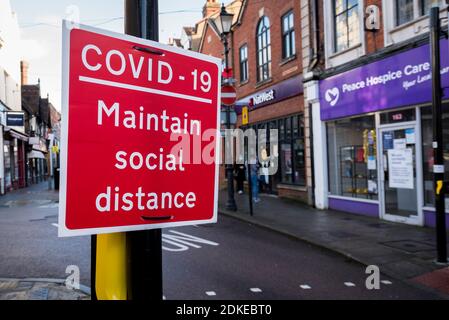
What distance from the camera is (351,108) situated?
1154 cm

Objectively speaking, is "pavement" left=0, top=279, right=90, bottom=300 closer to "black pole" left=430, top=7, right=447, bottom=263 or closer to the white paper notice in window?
"black pole" left=430, top=7, right=447, bottom=263

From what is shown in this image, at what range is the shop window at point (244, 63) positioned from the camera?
19375 millimetres

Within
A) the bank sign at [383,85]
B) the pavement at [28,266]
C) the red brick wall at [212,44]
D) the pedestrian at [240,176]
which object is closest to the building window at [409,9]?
the bank sign at [383,85]

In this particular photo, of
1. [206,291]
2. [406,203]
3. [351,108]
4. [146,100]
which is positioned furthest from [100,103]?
[351,108]

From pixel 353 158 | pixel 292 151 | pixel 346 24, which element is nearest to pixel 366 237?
pixel 353 158

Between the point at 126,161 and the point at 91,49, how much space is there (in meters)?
0.50

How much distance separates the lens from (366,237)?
8.51m

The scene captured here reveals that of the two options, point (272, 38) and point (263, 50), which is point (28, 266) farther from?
point (263, 50)

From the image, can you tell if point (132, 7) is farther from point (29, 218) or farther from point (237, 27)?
point (237, 27)

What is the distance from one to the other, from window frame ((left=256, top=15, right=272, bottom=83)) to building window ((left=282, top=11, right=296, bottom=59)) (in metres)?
1.25

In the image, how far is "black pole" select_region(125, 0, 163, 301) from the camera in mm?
1917

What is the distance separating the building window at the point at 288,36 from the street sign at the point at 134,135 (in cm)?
1345
